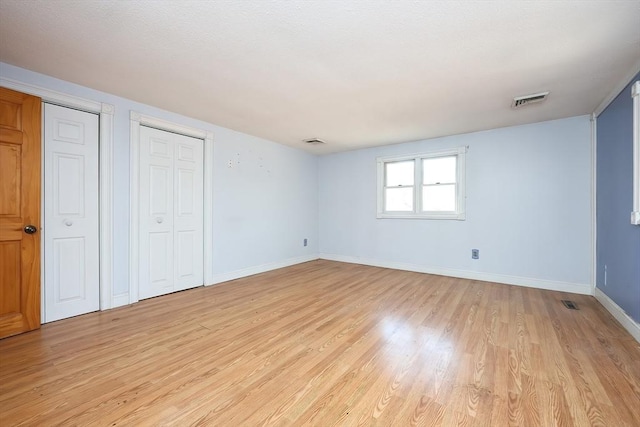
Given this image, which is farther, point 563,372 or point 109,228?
point 109,228

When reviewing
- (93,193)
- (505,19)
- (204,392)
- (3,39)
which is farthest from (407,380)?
(3,39)

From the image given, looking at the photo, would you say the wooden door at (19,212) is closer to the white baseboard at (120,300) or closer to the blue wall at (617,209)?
the white baseboard at (120,300)

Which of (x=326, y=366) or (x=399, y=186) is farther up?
(x=399, y=186)

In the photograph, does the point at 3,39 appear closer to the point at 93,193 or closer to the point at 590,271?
the point at 93,193

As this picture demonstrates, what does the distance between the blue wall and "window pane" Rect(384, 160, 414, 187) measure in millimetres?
2553

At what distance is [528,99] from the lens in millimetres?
3104

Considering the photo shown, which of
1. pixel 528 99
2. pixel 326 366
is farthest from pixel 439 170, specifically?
pixel 326 366

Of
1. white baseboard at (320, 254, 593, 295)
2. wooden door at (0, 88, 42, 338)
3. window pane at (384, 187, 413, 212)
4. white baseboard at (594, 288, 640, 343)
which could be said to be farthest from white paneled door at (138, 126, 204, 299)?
white baseboard at (594, 288, 640, 343)

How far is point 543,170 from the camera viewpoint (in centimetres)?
396

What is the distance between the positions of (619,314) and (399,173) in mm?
3520

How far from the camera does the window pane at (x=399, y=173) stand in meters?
5.21

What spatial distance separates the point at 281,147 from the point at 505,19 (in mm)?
4111

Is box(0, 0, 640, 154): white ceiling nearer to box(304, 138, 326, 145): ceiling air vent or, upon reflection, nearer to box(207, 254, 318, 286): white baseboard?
box(304, 138, 326, 145): ceiling air vent

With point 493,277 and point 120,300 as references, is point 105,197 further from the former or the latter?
point 493,277
